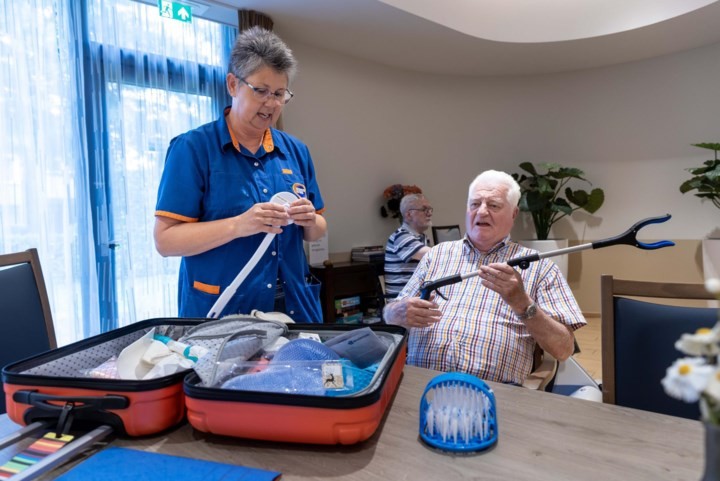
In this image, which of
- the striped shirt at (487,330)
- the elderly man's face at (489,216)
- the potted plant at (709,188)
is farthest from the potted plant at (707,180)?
the striped shirt at (487,330)

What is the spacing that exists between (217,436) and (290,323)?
395 mm

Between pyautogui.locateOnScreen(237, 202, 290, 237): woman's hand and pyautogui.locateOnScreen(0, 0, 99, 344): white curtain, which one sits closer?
pyautogui.locateOnScreen(237, 202, 290, 237): woman's hand

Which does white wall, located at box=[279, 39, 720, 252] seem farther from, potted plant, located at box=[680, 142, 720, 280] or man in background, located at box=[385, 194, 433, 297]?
man in background, located at box=[385, 194, 433, 297]

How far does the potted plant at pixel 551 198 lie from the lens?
189 inches

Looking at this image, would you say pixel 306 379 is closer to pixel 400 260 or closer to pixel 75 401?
pixel 75 401

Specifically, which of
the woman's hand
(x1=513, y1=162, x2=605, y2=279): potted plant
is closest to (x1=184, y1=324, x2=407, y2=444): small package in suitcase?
the woman's hand

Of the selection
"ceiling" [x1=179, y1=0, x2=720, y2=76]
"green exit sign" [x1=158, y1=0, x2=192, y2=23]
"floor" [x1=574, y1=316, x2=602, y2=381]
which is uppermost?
"ceiling" [x1=179, y1=0, x2=720, y2=76]

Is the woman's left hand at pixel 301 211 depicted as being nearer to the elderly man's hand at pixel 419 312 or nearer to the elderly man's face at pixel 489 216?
the elderly man's hand at pixel 419 312

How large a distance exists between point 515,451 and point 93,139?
119 inches

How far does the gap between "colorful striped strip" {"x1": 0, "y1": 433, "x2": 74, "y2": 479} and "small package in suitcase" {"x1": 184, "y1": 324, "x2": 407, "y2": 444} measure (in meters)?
0.22

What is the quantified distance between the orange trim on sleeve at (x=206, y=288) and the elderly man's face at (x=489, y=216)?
100cm

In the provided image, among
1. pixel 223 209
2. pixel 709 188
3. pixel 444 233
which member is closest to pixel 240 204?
pixel 223 209

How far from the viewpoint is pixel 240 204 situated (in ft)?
4.65

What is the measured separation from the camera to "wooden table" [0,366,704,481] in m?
0.72
